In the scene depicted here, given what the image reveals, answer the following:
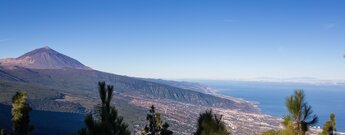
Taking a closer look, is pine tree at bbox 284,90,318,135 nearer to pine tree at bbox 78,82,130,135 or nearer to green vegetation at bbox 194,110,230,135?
green vegetation at bbox 194,110,230,135

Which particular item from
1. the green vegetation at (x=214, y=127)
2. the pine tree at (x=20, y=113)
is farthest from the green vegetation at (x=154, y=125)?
the green vegetation at (x=214, y=127)

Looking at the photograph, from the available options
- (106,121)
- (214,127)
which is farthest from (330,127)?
(106,121)

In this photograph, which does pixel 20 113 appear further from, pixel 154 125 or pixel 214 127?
pixel 214 127

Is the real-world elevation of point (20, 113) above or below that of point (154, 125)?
above

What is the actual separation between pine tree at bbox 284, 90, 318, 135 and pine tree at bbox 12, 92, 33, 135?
910 inches

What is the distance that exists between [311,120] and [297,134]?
2.39 feet

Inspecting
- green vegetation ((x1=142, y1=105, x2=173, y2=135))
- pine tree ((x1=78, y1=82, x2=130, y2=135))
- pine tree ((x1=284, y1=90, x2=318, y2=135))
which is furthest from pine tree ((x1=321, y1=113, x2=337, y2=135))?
green vegetation ((x1=142, y1=105, x2=173, y2=135))

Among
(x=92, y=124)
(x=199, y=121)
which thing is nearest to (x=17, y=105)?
(x=92, y=124)

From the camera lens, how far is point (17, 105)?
30.1 meters

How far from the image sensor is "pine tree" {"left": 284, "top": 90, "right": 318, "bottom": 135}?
524 inches

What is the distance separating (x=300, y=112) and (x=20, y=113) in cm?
2370

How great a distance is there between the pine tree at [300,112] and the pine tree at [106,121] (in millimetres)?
8412

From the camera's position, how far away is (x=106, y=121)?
1867 cm

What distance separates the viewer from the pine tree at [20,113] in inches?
1185
